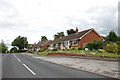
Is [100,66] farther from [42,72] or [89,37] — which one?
[89,37]

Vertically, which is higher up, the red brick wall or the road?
the red brick wall

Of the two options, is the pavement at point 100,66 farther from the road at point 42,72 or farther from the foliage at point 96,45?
the foliage at point 96,45

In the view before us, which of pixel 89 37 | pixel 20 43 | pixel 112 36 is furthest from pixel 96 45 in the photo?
pixel 20 43

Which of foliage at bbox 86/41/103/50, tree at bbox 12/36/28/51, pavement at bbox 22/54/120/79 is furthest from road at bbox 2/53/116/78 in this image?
tree at bbox 12/36/28/51

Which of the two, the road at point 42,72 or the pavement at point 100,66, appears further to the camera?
the pavement at point 100,66

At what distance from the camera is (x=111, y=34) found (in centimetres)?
6372

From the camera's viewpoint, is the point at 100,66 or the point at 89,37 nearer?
the point at 100,66

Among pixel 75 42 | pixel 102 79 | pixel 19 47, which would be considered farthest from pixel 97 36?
pixel 19 47

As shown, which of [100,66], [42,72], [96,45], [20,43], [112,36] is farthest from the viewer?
[20,43]

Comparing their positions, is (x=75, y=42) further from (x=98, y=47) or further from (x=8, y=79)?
(x=8, y=79)

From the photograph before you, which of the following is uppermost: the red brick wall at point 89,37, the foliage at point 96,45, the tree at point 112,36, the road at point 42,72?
the tree at point 112,36

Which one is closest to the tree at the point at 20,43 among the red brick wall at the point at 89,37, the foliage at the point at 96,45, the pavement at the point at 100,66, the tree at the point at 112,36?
the tree at the point at 112,36

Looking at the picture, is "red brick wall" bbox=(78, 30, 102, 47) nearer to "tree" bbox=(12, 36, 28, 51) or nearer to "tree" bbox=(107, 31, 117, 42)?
"tree" bbox=(107, 31, 117, 42)

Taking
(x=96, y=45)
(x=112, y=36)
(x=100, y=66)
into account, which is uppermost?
(x=112, y=36)
